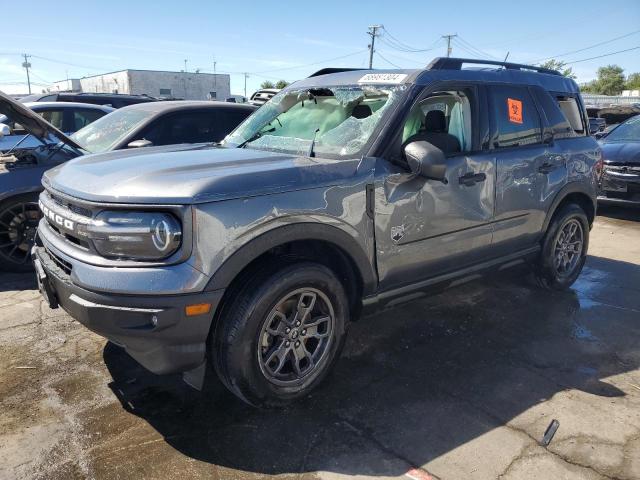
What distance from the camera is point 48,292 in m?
2.84

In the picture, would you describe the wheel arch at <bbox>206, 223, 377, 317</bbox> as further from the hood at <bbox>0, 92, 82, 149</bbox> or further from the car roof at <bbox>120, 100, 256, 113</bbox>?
the car roof at <bbox>120, 100, 256, 113</bbox>

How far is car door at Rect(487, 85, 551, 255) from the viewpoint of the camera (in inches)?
156

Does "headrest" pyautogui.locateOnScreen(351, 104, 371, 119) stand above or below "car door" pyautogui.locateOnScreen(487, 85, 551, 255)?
above

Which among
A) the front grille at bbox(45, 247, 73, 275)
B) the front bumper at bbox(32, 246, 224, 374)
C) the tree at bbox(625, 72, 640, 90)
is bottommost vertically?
the front bumper at bbox(32, 246, 224, 374)

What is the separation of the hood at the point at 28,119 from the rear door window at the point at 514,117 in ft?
12.7

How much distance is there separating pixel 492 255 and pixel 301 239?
1983 millimetres

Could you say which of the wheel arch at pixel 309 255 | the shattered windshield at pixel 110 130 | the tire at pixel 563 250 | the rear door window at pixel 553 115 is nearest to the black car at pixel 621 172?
the tire at pixel 563 250

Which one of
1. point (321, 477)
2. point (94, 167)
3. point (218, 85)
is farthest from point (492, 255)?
point (218, 85)

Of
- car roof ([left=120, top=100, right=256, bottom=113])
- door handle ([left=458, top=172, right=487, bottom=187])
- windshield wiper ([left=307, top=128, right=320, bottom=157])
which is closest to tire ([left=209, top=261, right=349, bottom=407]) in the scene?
windshield wiper ([left=307, top=128, right=320, bottom=157])

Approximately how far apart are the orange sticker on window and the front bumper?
114 inches

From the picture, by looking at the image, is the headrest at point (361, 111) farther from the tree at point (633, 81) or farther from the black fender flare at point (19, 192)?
the tree at point (633, 81)

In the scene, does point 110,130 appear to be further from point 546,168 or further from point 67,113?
point 546,168

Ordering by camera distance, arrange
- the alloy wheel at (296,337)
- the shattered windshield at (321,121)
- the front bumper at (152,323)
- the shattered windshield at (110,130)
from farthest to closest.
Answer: the shattered windshield at (110,130)
the shattered windshield at (321,121)
the alloy wheel at (296,337)
the front bumper at (152,323)

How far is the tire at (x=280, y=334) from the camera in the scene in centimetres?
264
